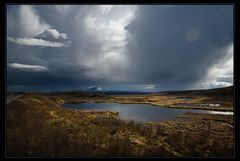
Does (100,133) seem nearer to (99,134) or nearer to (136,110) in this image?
(99,134)

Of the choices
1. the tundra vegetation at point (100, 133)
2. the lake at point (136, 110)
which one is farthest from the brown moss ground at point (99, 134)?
the lake at point (136, 110)

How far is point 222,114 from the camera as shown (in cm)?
543

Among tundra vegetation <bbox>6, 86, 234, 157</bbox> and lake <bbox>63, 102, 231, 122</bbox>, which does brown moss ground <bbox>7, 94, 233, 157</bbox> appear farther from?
lake <bbox>63, 102, 231, 122</bbox>

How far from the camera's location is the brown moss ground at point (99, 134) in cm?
463

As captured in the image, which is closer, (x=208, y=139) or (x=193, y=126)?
(x=208, y=139)

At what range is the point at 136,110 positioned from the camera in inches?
223

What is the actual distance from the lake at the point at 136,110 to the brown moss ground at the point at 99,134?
123 mm

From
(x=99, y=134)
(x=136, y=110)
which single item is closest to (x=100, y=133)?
(x=99, y=134)

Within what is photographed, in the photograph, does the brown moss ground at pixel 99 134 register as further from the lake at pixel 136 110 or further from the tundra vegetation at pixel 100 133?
the lake at pixel 136 110

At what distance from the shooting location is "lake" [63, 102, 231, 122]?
5.38 meters

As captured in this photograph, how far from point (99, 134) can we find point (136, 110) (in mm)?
1127
